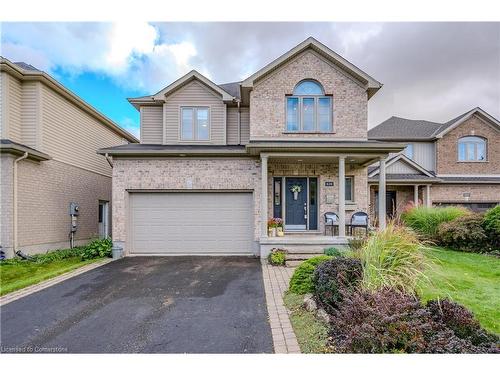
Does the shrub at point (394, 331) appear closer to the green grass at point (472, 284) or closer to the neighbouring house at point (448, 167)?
the green grass at point (472, 284)

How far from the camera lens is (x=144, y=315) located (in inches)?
195

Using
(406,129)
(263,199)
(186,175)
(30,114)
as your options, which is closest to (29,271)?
(186,175)

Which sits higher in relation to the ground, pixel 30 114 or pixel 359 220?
pixel 30 114

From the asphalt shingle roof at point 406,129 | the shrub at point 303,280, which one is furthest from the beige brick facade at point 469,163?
the shrub at point 303,280

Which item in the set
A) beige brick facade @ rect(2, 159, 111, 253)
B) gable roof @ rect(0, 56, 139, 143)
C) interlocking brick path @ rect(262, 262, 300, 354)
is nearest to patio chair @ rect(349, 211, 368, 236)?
interlocking brick path @ rect(262, 262, 300, 354)

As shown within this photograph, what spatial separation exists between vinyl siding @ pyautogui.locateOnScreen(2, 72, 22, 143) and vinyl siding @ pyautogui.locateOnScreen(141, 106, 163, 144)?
161 inches

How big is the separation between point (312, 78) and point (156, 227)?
805cm

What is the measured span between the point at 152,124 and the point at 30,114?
412 cm

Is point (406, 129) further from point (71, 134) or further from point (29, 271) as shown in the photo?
point (29, 271)

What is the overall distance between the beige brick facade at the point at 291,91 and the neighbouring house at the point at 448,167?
5883mm

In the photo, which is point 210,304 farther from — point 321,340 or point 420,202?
point 420,202

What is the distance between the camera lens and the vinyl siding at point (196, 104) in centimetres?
1181

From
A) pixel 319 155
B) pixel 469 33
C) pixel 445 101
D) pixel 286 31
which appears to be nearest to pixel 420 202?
pixel 445 101

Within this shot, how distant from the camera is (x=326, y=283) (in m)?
4.73
